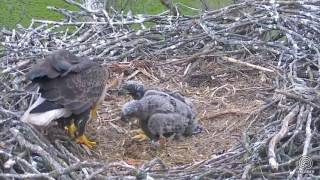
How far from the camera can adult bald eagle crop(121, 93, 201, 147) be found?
15.2 ft

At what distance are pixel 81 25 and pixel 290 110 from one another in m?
2.49

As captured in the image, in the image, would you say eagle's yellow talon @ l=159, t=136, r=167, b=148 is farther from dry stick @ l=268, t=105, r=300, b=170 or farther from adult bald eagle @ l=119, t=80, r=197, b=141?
dry stick @ l=268, t=105, r=300, b=170

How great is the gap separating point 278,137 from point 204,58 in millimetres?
1909

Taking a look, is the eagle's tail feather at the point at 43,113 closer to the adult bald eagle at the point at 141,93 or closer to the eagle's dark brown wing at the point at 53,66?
the eagle's dark brown wing at the point at 53,66

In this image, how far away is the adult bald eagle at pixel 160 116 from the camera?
4.63 meters

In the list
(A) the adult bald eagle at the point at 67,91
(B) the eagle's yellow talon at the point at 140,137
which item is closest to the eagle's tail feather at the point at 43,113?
(A) the adult bald eagle at the point at 67,91

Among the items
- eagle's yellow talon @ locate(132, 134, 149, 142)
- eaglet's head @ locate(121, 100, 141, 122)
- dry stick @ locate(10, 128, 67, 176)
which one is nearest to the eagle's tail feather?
dry stick @ locate(10, 128, 67, 176)

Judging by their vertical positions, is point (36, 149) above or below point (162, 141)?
above

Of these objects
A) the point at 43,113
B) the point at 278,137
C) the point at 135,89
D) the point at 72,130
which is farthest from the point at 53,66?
the point at 278,137

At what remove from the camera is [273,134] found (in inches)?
161

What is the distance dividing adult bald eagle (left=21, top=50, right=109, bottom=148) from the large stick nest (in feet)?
0.41

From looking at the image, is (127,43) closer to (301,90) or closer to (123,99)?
(123,99)

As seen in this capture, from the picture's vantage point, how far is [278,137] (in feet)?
13.1

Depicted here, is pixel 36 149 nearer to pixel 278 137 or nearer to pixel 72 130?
pixel 72 130
